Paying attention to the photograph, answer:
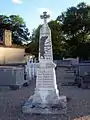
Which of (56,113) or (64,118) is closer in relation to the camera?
(64,118)

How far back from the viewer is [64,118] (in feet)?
36.0

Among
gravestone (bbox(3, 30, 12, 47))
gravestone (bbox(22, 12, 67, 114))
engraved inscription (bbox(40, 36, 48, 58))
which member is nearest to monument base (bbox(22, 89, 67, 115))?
gravestone (bbox(22, 12, 67, 114))

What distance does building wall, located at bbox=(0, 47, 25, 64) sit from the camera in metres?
55.4

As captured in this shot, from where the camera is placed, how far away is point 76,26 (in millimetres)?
76312

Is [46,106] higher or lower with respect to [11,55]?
lower

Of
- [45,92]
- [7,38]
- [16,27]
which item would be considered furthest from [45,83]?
[16,27]

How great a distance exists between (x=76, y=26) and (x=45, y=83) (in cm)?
6452

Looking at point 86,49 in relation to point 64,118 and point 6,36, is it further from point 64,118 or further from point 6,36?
point 64,118

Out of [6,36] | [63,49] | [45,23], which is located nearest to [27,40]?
[63,49]

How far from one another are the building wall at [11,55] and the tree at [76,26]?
57.9ft

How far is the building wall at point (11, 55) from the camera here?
5544 cm

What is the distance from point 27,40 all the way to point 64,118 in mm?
77947

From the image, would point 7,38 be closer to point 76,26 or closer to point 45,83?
point 76,26

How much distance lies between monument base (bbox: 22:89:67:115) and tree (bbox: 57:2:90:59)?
62.1m
